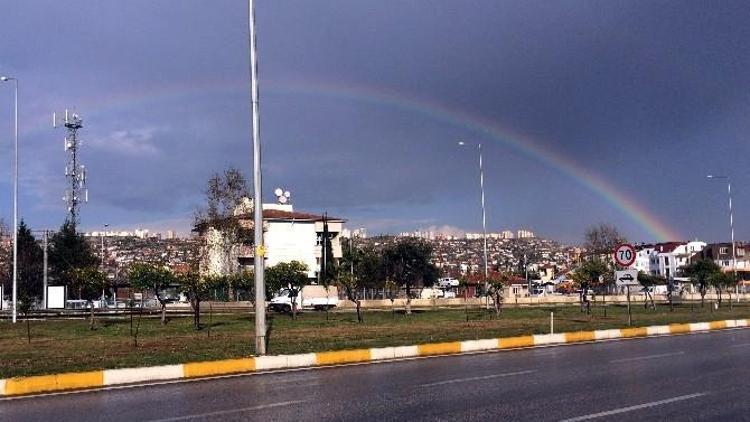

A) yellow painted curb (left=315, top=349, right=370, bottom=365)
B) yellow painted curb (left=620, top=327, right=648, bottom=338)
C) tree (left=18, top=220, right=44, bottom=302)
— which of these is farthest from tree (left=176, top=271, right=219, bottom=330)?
tree (left=18, top=220, right=44, bottom=302)

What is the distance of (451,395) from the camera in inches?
491

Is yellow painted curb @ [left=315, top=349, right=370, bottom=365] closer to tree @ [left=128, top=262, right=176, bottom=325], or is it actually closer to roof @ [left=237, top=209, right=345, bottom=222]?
tree @ [left=128, top=262, right=176, bottom=325]

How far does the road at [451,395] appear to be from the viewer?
1053 cm

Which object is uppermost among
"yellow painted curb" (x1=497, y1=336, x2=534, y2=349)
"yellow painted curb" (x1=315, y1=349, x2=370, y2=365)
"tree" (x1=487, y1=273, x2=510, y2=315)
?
"tree" (x1=487, y1=273, x2=510, y2=315)

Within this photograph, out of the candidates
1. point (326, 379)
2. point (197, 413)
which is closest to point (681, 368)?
point (326, 379)

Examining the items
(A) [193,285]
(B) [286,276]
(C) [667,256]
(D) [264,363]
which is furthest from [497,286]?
(C) [667,256]

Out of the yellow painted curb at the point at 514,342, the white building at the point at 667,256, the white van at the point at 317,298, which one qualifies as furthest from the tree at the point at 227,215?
the white building at the point at 667,256

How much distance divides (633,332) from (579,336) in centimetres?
335

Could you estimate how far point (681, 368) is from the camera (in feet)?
52.6

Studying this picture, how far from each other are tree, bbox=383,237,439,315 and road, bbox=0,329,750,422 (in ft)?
290

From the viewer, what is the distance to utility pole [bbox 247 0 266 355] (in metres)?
19.8

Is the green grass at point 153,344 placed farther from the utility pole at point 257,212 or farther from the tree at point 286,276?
the tree at point 286,276

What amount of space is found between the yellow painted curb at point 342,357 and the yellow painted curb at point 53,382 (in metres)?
5.76

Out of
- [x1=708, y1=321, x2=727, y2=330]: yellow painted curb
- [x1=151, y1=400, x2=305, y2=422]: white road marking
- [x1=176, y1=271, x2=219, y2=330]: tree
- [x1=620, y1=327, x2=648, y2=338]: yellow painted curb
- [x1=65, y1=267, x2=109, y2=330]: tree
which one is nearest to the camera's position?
[x1=151, y1=400, x2=305, y2=422]: white road marking
